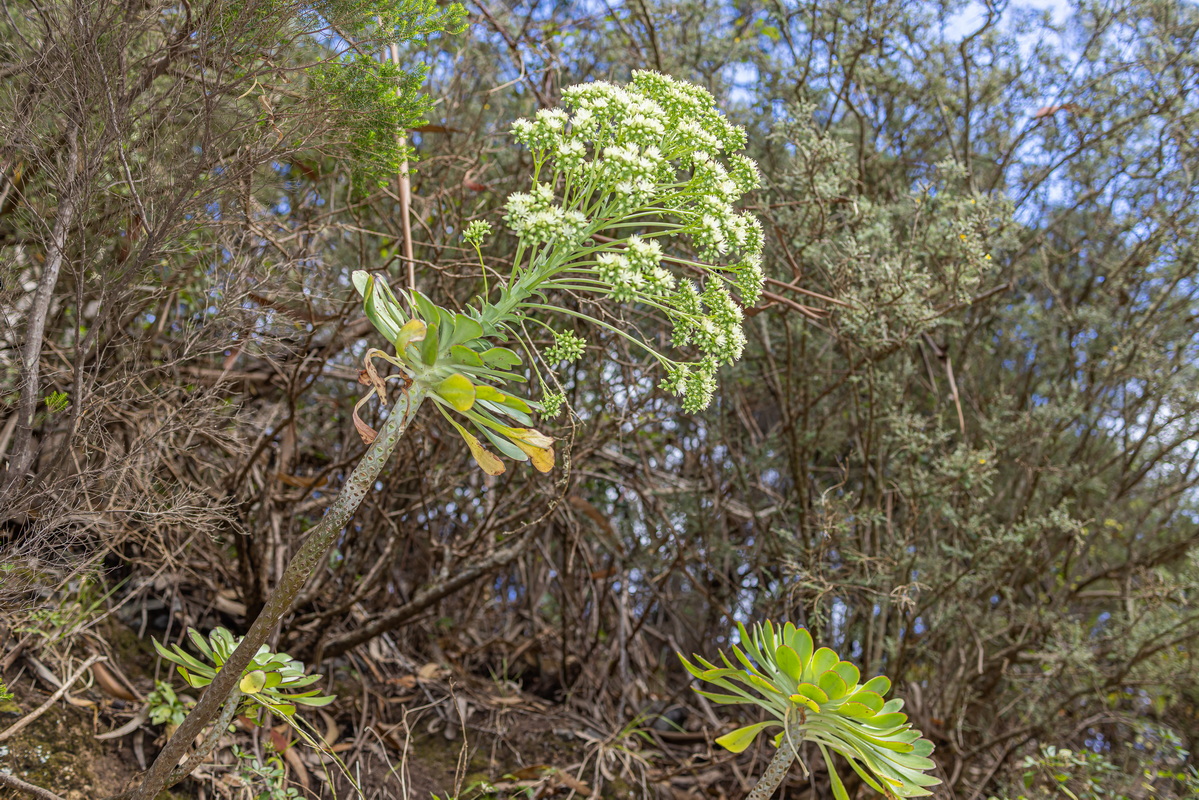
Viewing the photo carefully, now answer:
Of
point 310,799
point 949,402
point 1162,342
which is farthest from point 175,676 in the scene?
point 1162,342

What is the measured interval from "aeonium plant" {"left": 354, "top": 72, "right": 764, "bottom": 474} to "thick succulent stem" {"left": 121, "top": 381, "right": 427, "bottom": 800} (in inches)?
2.3

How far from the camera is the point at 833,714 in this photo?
1782mm

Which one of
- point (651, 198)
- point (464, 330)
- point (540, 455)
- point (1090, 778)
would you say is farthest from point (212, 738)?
point (1090, 778)

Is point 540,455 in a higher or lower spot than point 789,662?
higher

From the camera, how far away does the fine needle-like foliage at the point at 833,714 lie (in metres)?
1.73

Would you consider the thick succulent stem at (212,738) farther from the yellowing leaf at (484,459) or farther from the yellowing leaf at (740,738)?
the yellowing leaf at (740,738)

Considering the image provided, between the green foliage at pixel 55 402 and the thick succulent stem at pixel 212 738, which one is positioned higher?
the green foliage at pixel 55 402

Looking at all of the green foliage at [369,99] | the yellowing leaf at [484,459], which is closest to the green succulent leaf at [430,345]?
the yellowing leaf at [484,459]

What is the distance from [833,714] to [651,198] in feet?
3.97

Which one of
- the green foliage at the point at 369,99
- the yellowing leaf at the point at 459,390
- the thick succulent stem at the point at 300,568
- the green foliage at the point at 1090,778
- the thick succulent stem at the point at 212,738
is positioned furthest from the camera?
the green foliage at the point at 1090,778

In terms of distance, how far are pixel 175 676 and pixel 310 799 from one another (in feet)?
2.30

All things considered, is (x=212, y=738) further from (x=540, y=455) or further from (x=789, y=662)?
(x=789, y=662)

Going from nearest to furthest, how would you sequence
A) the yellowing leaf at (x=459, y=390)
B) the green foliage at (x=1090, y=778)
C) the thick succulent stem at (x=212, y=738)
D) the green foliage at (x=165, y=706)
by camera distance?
the yellowing leaf at (x=459, y=390) < the thick succulent stem at (x=212, y=738) < the green foliage at (x=165, y=706) < the green foliage at (x=1090, y=778)

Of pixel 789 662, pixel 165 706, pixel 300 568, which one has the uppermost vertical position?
pixel 789 662
